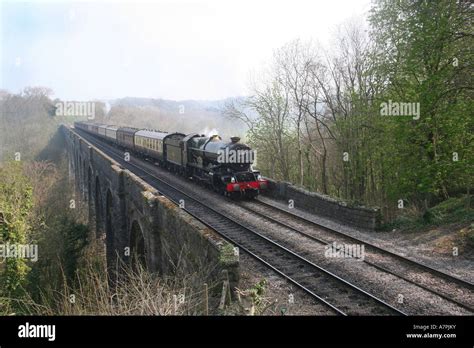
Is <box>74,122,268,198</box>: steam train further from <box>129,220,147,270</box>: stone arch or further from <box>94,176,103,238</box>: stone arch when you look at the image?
<box>94,176,103,238</box>: stone arch

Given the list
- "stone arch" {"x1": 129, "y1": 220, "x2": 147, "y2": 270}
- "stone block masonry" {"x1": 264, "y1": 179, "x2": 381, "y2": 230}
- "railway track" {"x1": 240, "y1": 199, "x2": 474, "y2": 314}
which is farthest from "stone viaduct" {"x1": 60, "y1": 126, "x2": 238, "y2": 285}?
"stone block masonry" {"x1": 264, "y1": 179, "x2": 381, "y2": 230}

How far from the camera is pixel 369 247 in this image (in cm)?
1046

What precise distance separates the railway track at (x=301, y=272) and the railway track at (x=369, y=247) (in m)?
1.17

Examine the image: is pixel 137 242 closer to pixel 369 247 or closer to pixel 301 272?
pixel 301 272

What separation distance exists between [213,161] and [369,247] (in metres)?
9.31

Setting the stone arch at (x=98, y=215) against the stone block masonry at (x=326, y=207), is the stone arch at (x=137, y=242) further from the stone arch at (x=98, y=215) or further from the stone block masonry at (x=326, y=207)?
the stone arch at (x=98, y=215)

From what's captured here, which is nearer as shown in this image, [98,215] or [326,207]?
[326,207]

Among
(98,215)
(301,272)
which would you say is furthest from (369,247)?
(98,215)

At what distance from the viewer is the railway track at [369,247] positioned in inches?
300

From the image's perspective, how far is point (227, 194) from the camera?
57.1ft

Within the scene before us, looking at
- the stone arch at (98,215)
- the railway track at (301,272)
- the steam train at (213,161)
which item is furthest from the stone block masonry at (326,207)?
the stone arch at (98,215)

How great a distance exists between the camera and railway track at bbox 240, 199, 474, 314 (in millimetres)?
7617

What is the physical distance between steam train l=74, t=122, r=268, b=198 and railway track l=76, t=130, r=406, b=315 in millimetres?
2483
